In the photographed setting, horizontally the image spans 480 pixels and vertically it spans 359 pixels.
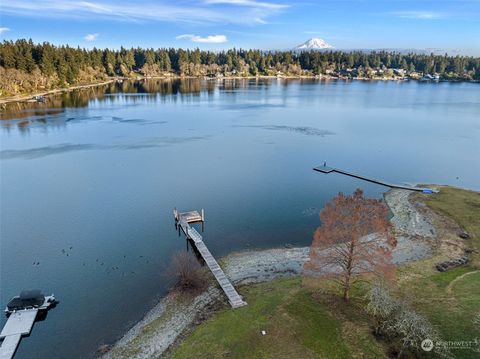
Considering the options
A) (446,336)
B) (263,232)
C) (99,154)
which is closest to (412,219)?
(263,232)

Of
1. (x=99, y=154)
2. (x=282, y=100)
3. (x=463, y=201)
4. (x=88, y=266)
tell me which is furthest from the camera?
(x=282, y=100)

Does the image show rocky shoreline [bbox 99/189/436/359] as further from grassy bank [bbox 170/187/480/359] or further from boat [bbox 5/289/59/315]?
boat [bbox 5/289/59/315]

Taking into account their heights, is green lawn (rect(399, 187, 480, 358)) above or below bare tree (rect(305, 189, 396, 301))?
below

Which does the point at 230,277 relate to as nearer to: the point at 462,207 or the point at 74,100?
the point at 462,207

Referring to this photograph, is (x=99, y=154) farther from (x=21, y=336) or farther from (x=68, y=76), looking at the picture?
(x=68, y=76)

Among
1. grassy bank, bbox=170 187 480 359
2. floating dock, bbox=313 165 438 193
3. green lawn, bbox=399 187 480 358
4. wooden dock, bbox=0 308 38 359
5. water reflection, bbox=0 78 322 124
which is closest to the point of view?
grassy bank, bbox=170 187 480 359

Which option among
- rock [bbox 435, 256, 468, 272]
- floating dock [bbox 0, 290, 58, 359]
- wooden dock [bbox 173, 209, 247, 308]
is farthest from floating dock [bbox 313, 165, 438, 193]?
floating dock [bbox 0, 290, 58, 359]

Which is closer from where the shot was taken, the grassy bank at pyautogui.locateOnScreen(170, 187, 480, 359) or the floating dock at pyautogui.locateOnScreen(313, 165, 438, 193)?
the grassy bank at pyautogui.locateOnScreen(170, 187, 480, 359)

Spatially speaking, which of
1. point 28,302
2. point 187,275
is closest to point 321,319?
point 187,275
